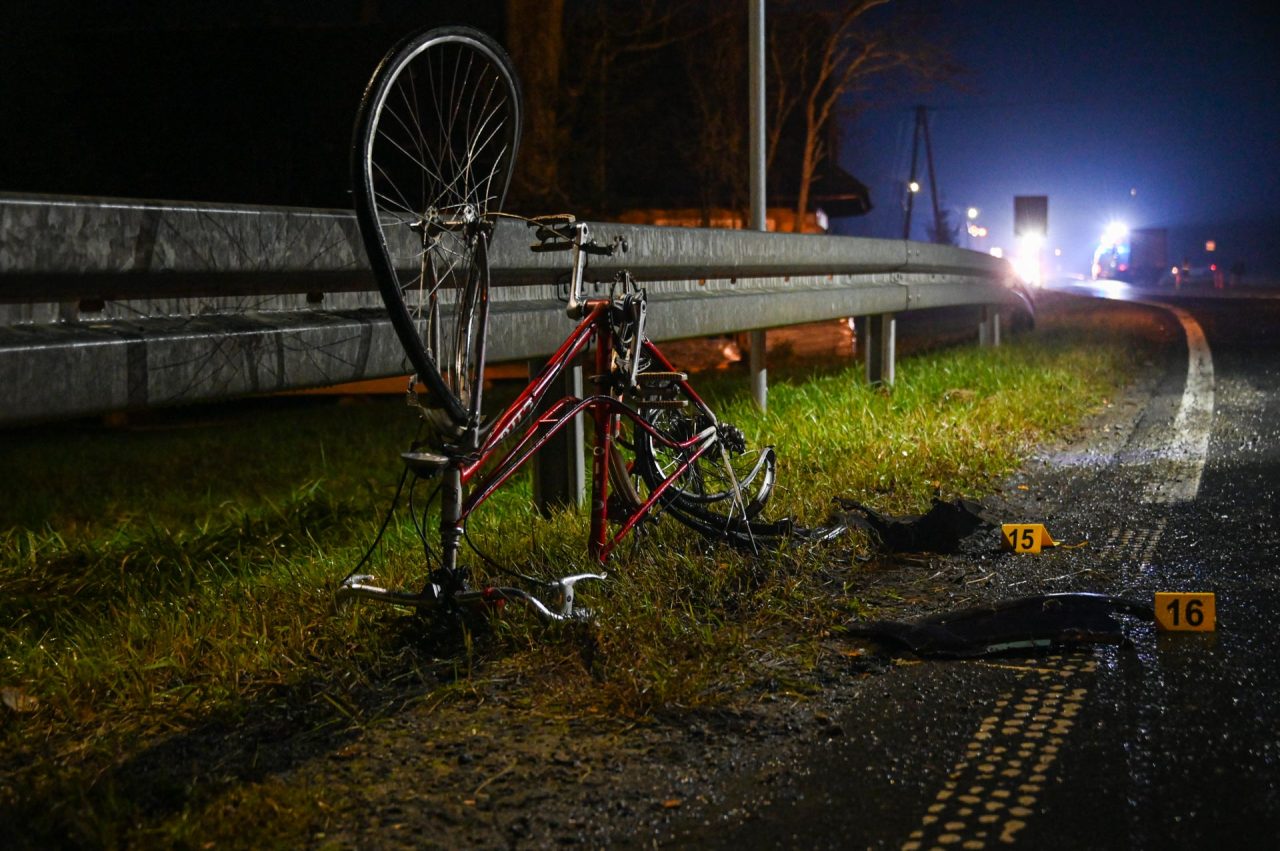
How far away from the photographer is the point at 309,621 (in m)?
4.20

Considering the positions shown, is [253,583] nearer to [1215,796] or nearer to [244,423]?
[1215,796]

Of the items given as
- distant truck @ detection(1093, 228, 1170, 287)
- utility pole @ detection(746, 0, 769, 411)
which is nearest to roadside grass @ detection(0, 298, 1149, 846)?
utility pole @ detection(746, 0, 769, 411)

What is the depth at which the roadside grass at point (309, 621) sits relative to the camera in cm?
327

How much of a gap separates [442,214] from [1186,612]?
253 cm

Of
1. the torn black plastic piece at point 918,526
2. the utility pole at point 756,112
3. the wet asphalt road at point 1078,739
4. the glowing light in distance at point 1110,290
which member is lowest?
the wet asphalt road at point 1078,739

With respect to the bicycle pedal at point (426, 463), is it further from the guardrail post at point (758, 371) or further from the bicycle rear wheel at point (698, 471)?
the guardrail post at point (758, 371)

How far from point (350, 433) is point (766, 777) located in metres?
8.44

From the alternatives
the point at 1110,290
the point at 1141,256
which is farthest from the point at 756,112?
the point at 1141,256

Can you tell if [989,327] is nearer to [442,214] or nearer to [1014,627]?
[1014,627]

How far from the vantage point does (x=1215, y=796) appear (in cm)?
292

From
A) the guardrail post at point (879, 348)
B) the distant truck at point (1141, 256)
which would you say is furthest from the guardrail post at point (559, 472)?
the distant truck at point (1141, 256)

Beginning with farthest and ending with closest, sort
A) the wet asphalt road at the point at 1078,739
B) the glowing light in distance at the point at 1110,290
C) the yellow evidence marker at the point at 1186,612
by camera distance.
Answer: the glowing light in distance at the point at 1110,290, the yellow evidence marker at the point at 1186,612, the wet asphalt road at the point at 1078,739

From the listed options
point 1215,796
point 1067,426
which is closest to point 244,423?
point 1067,426

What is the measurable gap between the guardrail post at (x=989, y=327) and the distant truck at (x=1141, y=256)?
278 feet
